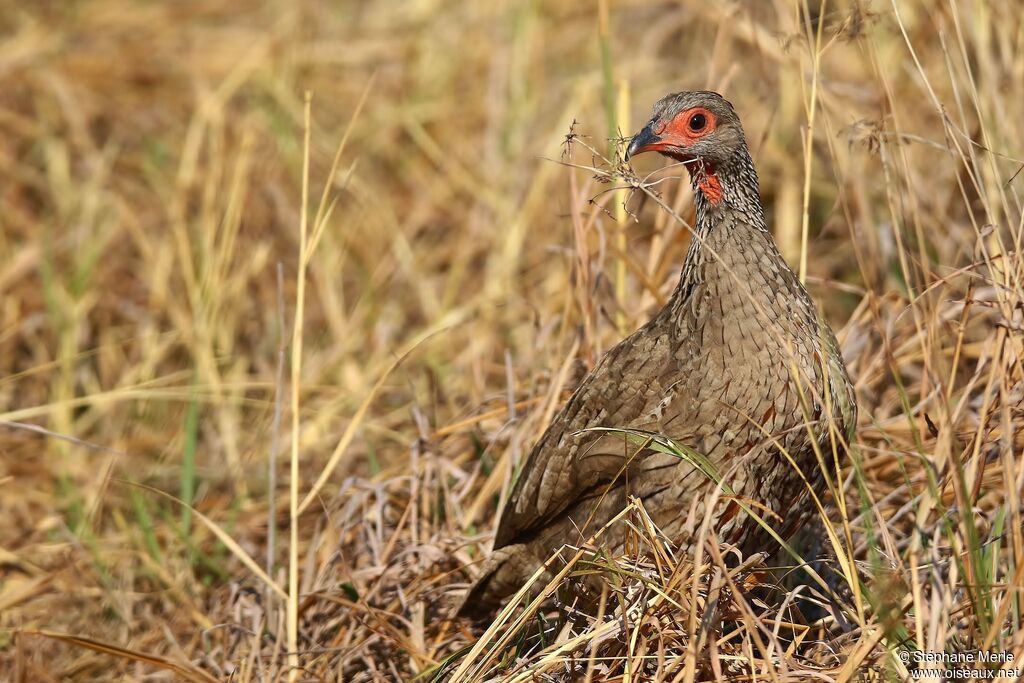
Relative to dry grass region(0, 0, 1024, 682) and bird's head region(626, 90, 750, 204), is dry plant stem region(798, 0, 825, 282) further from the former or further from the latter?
bird's head region(626, 90, 750, 204)

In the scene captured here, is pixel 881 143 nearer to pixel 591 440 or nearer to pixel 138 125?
pixel 591 440

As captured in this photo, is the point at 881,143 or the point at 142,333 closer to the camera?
the point at 881,143

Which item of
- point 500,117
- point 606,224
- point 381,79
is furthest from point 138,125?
point 606,224

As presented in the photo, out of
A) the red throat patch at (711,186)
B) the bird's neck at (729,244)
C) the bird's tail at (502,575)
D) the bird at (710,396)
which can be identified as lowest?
the bird's tail at (502,575)

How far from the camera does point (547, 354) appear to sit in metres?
3.89

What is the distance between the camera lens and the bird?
9.16 feet

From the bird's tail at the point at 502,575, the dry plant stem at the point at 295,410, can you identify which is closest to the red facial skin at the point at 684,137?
the dry plant stem at the point at 295,410

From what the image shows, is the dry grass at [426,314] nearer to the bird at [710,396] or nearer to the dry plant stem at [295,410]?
the dry plant stem at [295,410]

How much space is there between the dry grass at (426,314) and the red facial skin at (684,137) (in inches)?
7.7

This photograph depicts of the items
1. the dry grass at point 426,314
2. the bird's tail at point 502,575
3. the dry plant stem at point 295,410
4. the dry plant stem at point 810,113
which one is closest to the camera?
the dry grass at point 426,314

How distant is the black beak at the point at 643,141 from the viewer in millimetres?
2938

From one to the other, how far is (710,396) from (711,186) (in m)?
0.52

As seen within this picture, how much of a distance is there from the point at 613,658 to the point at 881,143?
1.22 m

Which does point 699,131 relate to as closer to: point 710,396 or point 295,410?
point 710,396
